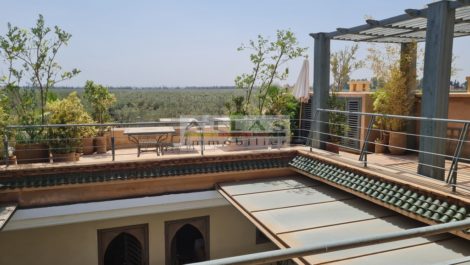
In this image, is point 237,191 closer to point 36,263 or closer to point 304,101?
point 36,263

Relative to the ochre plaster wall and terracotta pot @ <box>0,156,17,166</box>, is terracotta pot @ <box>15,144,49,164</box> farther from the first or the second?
the ochre plaster wall

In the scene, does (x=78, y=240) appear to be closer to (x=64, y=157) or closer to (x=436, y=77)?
(x=64, y=157)

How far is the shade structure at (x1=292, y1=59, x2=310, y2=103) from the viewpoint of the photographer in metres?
11.0

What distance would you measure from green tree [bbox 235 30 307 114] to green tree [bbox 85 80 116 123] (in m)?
4.10

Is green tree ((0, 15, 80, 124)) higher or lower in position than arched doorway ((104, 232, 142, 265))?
higher

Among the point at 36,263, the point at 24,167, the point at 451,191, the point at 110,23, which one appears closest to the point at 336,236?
the point at 451,191

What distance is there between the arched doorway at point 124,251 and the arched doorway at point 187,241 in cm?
75

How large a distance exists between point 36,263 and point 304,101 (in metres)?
8.59

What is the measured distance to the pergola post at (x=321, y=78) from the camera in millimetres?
8797

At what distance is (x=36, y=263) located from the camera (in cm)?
787

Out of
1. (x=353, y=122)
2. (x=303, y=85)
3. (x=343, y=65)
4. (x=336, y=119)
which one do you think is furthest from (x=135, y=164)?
(x=343, y=65)

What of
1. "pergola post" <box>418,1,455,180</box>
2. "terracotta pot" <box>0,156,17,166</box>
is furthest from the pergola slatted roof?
"terracotta pot" <box>0,156,17,166</box>

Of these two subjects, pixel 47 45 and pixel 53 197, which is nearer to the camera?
pixel 53 197

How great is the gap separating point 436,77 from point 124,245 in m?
7.82
